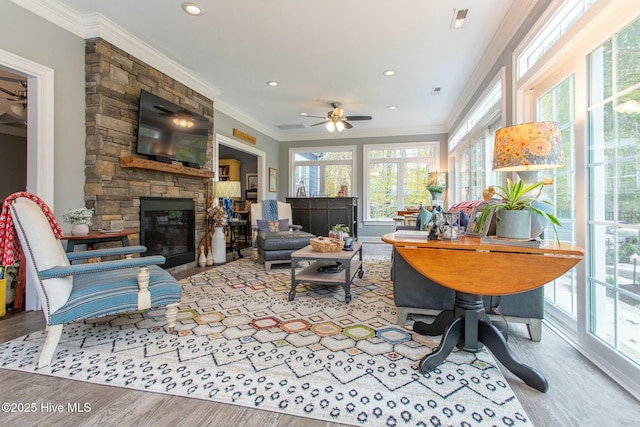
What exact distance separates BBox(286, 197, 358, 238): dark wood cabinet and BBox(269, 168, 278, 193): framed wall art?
0.66 m

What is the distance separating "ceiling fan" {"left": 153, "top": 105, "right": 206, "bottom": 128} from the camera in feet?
11.6

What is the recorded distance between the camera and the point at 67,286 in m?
1.73

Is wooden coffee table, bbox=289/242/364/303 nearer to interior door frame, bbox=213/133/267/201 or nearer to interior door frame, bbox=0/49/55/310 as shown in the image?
interior door frame, bbox=0/49/55/310

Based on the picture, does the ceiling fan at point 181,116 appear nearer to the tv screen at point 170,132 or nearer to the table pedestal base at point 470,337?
the tv screen at point 170,132

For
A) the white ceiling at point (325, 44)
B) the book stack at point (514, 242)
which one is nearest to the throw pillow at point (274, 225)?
the white ceiling at point (325, 44)

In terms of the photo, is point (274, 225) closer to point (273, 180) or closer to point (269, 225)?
point (269, 225)

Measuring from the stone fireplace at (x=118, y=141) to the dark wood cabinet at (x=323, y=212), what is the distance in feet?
10.4

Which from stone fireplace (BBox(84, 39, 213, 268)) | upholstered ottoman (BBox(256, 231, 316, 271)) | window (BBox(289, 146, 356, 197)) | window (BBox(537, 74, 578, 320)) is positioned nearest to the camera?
window (BBox(537, 74, 578, 320))

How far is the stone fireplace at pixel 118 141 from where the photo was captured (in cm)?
288

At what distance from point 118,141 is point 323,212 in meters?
4.20

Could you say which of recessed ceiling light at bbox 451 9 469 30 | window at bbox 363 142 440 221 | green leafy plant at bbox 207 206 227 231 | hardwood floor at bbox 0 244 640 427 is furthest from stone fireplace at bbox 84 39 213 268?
window at bbox 363 142 440 221

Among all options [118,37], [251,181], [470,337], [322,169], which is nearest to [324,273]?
[470,337]

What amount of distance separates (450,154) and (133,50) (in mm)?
5679

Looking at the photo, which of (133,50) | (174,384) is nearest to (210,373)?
(174,384)
